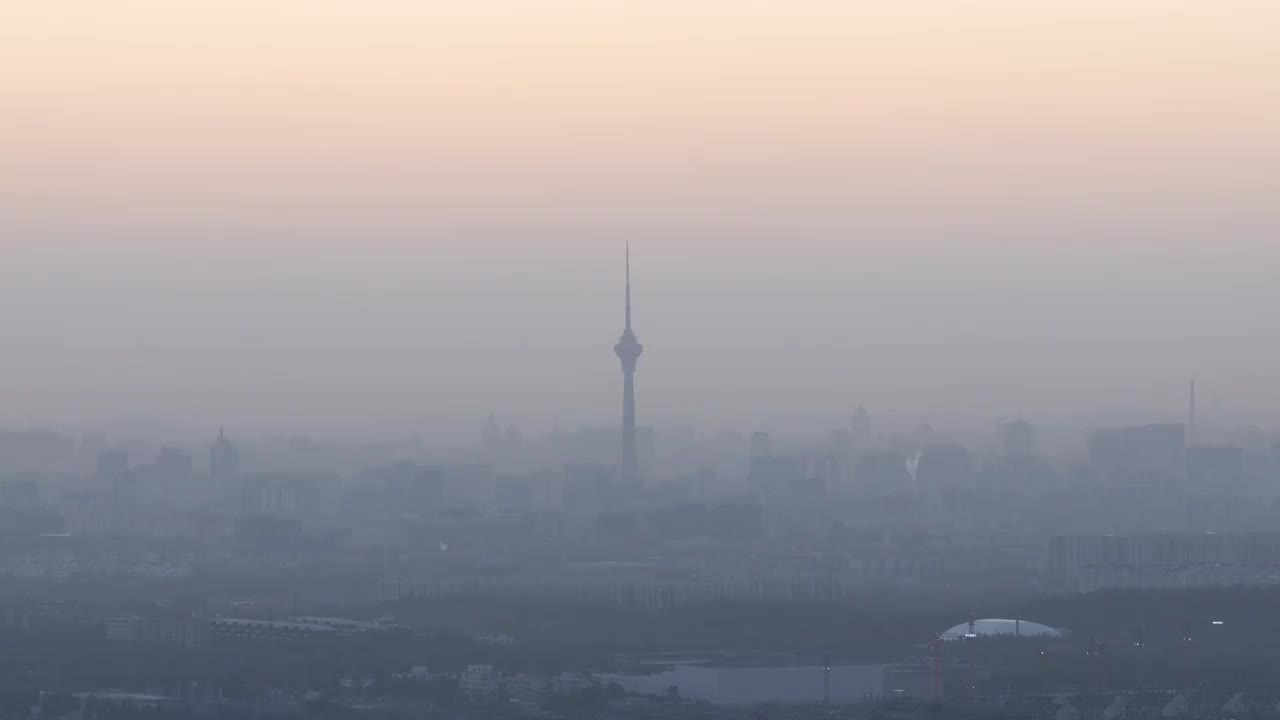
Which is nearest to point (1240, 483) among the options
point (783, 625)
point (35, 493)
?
point (35, 493)

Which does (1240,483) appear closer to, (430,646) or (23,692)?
(430,646)

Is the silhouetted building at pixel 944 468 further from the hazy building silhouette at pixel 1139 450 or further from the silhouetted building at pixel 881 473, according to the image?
the hazy building silhouette at pixel 1139 450

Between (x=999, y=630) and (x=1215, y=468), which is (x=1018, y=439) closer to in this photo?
(x=1215, y=468)

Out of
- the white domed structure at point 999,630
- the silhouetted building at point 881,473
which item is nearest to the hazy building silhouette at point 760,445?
Answer: the silhouetted building at point 881,473

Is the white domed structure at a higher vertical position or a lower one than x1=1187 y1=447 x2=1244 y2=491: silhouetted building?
lower

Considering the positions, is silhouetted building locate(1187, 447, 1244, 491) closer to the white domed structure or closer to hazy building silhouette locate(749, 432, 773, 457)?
hazy building silhouette locate(749, 432, 773, 457)

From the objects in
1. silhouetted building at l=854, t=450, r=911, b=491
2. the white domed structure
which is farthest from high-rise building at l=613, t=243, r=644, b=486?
the white domed structure
